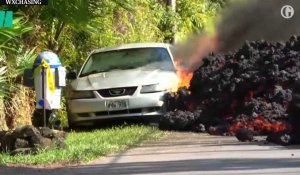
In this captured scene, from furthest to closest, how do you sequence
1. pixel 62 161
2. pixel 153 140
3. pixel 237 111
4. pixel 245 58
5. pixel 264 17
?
pixel 264 17 < pixel 245 58 < pixel 237 111 < pixel 153 140 < pixel 62 161

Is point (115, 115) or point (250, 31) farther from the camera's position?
point (250, 31)

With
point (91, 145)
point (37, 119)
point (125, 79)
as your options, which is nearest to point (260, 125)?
point (91, 145)

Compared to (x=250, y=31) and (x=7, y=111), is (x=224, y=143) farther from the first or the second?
(x=250, y=31)

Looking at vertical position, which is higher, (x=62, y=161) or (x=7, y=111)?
(x=7, y=111)

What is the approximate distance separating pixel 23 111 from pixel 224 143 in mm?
3966

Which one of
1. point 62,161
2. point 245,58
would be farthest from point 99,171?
point 245,58

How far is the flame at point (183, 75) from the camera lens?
14438 mm

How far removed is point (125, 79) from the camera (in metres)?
13.4

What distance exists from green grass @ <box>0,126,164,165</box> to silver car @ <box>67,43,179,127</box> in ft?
1.21

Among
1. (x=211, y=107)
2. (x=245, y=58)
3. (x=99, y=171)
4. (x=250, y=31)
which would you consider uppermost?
(x=250, y=31)

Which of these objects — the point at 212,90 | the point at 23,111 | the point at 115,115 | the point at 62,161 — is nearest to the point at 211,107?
the point at 212,90

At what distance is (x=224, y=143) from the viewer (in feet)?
34.1

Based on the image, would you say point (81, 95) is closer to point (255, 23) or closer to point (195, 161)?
point (195, 161)

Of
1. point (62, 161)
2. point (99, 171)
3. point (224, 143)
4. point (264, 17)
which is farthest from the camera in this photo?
point (264, 17)
